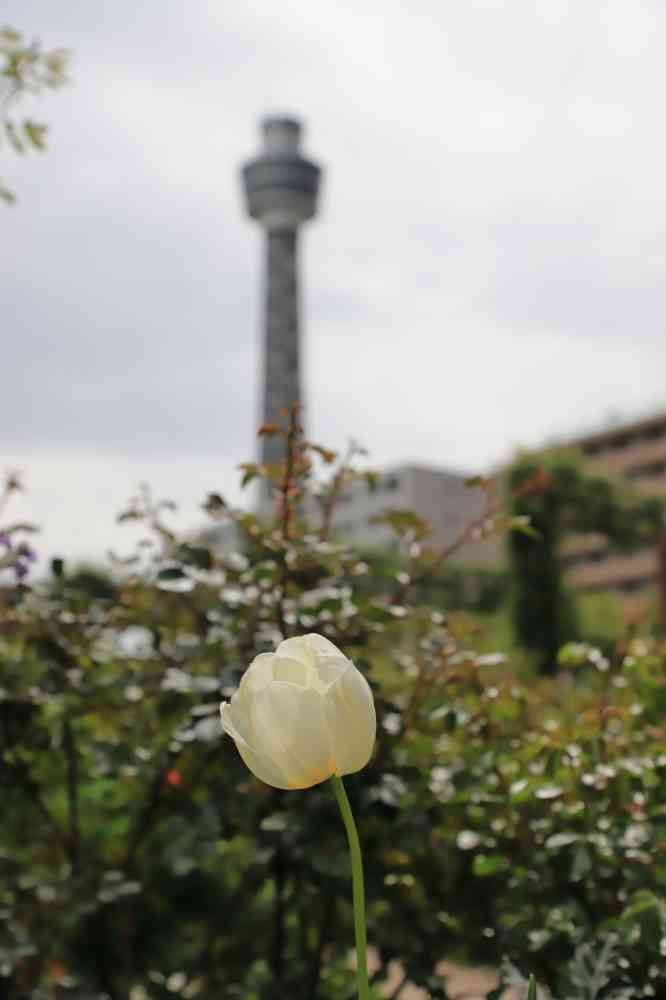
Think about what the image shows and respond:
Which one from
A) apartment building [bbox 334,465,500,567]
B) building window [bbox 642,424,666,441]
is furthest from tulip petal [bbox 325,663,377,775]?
apartment building [bbox 334,465,500,567]

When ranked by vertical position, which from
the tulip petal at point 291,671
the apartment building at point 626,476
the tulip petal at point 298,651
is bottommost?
the tulip petal at point 291,671

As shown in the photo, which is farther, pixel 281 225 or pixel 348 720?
pixel 281 225

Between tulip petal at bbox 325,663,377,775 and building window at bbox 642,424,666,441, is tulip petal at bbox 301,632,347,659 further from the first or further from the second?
building window at bbox 642,424,666,441

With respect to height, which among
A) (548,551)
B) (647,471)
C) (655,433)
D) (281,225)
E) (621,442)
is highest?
(281,225)

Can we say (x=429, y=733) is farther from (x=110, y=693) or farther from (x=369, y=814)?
(x=110, y=693)

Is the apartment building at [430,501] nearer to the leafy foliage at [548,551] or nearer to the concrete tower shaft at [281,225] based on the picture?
the concrete tower shaft at [281,225]

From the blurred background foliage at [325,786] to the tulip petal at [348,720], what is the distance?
0.71 m

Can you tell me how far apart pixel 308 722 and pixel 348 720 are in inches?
1.3

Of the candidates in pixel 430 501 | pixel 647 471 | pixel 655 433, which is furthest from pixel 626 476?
pixel 430 501

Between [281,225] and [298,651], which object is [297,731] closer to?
[298,651]

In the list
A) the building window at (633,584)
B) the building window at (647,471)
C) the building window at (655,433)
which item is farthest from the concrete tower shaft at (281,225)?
the building window at (633,584)

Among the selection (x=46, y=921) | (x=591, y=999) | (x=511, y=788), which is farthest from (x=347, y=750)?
(x=46, y=921)

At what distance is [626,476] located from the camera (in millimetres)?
54750

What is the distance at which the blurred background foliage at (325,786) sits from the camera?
1.83 meters
